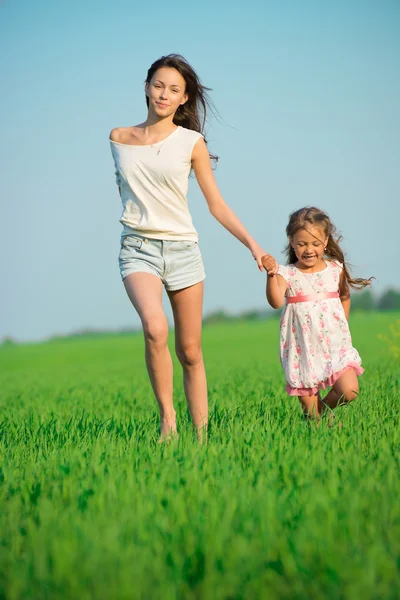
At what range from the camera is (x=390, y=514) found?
2949 mm

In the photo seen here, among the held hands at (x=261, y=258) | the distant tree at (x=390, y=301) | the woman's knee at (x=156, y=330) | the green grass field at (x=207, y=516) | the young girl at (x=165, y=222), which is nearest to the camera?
the green grass field at (x=207, y=516)

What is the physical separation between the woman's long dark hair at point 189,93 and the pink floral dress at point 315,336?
1124 mm

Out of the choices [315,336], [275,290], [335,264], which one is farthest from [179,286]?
[335,264]

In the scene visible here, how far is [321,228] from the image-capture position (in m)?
5.22

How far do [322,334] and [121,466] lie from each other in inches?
85.2

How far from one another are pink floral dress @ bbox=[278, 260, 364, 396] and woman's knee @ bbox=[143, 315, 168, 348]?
1.10 m

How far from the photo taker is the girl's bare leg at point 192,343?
4832 millimetres

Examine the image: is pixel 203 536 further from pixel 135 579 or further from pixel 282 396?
pixel 282 396

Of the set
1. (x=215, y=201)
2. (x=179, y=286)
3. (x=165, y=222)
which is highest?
(x=215, y=201)

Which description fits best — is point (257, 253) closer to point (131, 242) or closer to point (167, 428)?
point (131, 242)

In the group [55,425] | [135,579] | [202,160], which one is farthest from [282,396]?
[135,579]

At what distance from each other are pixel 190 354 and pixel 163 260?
2.18 feet

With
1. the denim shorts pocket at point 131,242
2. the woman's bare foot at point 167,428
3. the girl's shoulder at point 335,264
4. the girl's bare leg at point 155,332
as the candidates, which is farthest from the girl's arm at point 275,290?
the woman's bare foot at point 167,428

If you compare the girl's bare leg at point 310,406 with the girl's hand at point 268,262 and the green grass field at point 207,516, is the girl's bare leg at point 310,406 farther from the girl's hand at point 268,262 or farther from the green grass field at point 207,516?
the girl's hand at point 268,262
